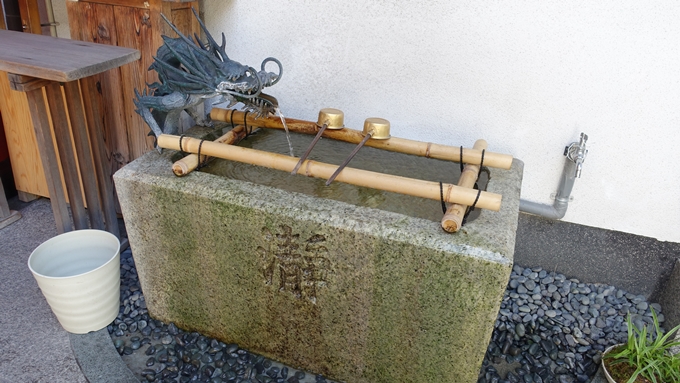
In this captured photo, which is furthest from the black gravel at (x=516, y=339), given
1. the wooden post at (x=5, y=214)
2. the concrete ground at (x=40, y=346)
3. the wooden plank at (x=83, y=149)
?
the wooden post at (x=5, y=214)

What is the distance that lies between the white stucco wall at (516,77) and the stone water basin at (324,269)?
526 mm

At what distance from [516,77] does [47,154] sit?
10.1ft

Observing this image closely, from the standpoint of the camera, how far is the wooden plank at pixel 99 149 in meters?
3.18

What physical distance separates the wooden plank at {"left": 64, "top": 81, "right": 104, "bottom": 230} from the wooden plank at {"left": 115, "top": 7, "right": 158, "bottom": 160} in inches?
13.5

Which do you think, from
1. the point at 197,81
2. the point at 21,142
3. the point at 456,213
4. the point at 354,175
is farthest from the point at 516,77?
the point at 21,142

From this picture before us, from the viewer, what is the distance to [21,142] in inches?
153

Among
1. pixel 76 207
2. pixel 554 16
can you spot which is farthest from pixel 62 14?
pixel 554 16

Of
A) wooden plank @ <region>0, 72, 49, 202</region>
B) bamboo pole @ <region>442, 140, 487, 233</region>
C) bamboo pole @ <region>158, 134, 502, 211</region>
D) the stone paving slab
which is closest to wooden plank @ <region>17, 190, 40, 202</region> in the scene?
wooden plank @ <region>0, 72, 49, 202</region>

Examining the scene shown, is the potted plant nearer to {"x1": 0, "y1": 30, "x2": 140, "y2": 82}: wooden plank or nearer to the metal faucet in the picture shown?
the metal faucet

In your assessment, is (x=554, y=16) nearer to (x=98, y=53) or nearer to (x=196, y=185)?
(x=196, y=185)

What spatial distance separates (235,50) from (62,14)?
1.48 metres

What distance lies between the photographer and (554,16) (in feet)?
9.28

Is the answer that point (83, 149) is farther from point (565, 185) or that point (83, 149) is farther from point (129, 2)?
point (565, 185)

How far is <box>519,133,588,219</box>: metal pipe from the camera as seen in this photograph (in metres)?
3.00
